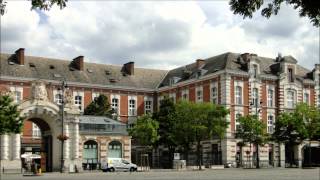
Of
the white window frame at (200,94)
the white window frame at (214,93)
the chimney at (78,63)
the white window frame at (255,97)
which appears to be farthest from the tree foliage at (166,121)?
the chimney at (78,63)

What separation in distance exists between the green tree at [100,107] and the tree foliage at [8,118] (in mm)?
26633

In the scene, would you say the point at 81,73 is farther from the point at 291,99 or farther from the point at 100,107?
the point at 291,99

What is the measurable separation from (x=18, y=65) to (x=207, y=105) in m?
27.4

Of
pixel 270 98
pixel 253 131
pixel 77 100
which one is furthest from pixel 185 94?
pixel 253 131

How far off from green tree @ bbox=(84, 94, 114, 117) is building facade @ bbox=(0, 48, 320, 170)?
3.05 m

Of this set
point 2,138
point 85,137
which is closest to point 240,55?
point 85,137

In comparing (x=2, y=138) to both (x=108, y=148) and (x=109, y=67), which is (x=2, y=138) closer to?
(x=108, y=148)

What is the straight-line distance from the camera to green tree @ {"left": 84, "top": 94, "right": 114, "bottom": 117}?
242 ft

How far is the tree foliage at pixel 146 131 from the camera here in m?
66.6

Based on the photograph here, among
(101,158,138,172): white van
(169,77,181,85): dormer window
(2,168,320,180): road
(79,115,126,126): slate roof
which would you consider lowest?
(101,158,138,172): white van

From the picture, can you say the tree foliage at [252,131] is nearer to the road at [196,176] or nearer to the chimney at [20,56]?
the road at [196,176]

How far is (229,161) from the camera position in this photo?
69625 mm

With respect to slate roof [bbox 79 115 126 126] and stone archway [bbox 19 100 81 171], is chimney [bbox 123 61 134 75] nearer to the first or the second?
slate roof [bbox 79 115 126 126]

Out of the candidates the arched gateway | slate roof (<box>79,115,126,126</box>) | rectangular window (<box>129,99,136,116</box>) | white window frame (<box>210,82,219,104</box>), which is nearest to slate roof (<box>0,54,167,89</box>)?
rectangular window (<box>129,99,136,116</box>)
